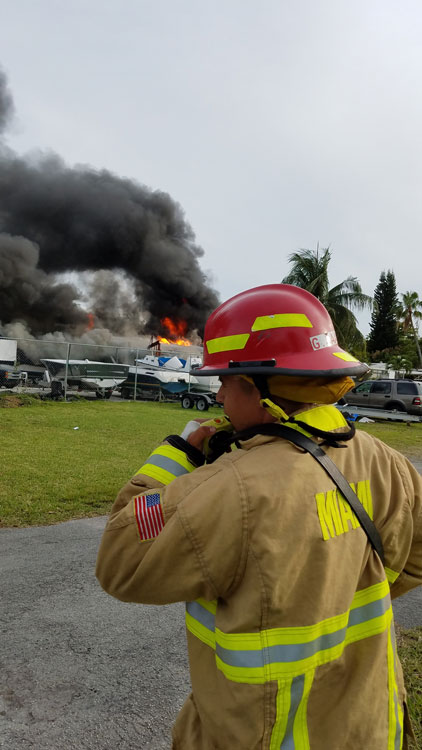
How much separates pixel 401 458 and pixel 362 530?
0.98 ft

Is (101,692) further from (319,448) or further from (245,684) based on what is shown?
(319,448)

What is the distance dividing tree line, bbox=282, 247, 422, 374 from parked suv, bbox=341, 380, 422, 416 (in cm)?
349

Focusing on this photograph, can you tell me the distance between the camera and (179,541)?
0.91 metres

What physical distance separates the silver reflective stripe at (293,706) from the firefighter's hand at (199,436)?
0.54 metres

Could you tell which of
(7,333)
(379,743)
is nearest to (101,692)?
(379,743)

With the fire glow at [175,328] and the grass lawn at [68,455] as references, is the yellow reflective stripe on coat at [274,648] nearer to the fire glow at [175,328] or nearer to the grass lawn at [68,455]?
the grass lawn at [68,455]

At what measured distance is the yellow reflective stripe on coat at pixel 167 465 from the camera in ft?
3.59

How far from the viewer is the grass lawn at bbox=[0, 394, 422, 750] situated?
4.57 metres

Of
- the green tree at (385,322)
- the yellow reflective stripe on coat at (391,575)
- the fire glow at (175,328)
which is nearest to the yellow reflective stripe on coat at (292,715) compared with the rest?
the yellow reflective stripe on coat at (391,575)

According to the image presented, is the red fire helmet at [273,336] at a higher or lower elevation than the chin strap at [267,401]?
higher

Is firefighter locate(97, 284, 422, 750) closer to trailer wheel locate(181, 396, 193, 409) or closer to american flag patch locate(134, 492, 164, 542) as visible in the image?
american flag patch locate(134, 492, 164, 542)

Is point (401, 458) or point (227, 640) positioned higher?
point (401, 458)

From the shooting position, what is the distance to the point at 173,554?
3.00 ft

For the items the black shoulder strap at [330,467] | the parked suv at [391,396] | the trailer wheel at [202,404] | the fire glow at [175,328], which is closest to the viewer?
the black shoulder strap at [330,467]
